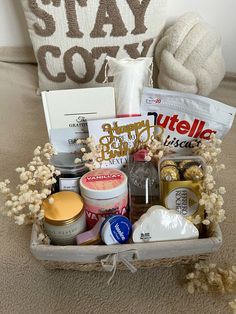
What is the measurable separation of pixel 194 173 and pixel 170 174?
0.04m

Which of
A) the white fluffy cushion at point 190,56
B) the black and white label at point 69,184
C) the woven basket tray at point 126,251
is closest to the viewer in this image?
the woven basket tray at point 126,251

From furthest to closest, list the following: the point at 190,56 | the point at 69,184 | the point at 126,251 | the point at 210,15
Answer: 1. the point at 210,15
2. the point at 190,56
3. the point at 69,184
4. the point at 126,251

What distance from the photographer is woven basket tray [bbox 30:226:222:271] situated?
1.95 ft

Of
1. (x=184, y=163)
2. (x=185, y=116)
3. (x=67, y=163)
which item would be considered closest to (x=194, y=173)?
(x=184, y=163)

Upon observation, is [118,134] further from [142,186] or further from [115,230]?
[115,230]

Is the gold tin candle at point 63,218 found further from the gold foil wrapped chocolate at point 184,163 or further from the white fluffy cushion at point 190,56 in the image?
the white fluffy cushion at point 190,56

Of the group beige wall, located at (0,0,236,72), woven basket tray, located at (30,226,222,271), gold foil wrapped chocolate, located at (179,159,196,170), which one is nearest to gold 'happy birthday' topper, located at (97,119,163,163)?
gold foil wrapped chocolate, located at (179,159,196,170)

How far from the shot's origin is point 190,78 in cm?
100

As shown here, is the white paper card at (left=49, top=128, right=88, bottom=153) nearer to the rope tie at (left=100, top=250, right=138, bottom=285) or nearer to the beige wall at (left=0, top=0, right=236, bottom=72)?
the rope tie at (left=100, top=250, right=138, bottom=285)

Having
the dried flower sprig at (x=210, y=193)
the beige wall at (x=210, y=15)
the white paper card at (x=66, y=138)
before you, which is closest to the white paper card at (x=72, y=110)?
the white paper card at (x=66, y=138)

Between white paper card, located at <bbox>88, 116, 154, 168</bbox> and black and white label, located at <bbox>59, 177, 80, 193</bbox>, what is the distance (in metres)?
0.07

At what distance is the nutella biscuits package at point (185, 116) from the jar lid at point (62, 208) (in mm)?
239

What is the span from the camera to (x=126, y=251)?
59cm

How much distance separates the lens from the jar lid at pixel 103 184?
0.64 metres
